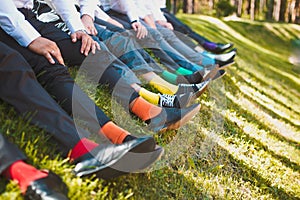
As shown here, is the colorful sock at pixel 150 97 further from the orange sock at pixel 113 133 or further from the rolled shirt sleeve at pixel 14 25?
the rolled shirt sleeve at pixel 14 25

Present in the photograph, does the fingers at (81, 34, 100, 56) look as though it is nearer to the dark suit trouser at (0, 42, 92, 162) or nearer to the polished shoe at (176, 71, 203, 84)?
the dark suit trouser at (0, 42, 92, 162)

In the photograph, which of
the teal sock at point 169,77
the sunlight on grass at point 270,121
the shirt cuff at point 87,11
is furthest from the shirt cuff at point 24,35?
the sunlight on grass at point 270,121

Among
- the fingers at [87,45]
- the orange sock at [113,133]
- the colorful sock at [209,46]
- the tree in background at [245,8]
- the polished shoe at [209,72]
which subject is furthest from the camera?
the tree in background at [245,8]

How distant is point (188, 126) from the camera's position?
412 centimetres

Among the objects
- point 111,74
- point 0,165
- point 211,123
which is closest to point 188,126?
point 211,123

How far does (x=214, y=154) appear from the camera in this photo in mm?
3945

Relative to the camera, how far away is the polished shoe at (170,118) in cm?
342

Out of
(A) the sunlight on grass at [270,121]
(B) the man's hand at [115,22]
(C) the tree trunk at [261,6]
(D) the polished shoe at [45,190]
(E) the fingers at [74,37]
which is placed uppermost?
(E) the fingers at [74,37]

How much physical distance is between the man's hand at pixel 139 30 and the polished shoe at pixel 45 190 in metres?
3.02

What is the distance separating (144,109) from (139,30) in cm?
185

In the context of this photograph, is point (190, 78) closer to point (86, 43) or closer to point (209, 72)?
point (209, 72)

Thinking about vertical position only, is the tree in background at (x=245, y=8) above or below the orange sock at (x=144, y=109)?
below

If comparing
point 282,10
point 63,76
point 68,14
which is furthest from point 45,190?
point 282,10

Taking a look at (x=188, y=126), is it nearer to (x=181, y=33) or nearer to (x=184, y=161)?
(x=184, y=161)
